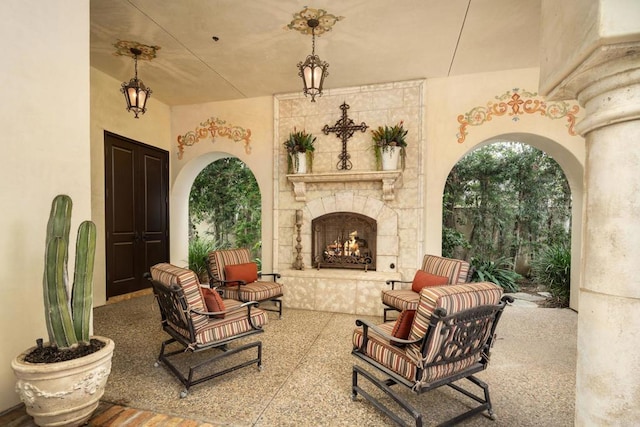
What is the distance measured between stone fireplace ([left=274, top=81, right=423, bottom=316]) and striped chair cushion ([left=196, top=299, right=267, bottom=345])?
1.84 meters

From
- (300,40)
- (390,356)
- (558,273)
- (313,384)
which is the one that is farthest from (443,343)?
(558,273)

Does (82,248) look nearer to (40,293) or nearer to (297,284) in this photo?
(40,293)

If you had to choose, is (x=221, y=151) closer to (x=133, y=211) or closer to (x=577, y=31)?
(x=133, y=211)

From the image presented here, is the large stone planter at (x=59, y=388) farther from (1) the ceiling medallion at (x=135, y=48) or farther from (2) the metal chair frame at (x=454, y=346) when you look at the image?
(1) the ceiling medallion at (x=135, y=48)

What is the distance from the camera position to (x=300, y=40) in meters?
3.63

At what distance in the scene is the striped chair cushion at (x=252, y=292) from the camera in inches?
153

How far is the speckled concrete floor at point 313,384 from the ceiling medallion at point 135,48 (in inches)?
137

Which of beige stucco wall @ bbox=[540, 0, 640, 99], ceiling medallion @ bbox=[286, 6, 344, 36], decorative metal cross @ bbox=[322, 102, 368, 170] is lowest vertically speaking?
beige stucco wall @ bbox=[540, 0, 640, 99]

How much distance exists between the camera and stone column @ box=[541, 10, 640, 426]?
1080 mm

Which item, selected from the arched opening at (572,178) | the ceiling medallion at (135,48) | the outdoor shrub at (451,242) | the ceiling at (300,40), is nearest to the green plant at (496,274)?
the outdoor shrub at (451,242)

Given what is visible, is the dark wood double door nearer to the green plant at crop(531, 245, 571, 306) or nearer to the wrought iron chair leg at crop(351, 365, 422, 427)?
the wrought iron chair leg at crop(351, 365, 422, 427)

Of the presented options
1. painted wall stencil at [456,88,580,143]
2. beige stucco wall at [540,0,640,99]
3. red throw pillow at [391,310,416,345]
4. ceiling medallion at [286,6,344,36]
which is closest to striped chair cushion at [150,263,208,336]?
red throw pillow at [391,310,416,345]

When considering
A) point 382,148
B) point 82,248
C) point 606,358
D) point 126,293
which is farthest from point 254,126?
point 606,358

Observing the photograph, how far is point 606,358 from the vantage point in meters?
1.14
